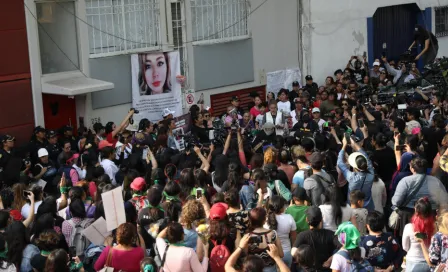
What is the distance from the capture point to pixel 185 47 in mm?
19672

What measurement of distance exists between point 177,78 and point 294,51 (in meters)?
4.72

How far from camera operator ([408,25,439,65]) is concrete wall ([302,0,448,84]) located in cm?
139

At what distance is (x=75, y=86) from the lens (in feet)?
54.7

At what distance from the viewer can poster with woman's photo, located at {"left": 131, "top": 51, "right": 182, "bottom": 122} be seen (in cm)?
1848

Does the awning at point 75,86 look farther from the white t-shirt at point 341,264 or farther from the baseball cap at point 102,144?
Result: the white t-shirt at point 341,264

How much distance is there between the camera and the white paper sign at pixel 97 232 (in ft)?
29.3

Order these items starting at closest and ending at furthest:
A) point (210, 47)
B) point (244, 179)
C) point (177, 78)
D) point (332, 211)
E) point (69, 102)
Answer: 1. point (332, 211)
2. point (244, 179)
3. point (69, 102)
4. point (177, 78)
5. point (210, 47)

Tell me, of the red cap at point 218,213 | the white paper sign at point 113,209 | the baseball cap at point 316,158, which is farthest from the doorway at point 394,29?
the red cap at point 218,213

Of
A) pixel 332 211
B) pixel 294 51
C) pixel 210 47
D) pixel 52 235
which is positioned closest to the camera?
pixel 52 235

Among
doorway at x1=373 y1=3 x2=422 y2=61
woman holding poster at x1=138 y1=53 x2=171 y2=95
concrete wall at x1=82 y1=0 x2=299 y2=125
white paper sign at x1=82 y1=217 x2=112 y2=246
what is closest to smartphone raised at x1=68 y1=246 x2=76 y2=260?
white paper sign at x1=82 y1=217 x2=112 y2=246

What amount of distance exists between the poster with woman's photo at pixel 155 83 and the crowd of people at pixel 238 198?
2.88m

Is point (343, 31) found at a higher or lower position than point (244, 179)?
higher

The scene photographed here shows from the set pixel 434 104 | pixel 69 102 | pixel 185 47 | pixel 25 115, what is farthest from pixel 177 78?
pixel 434 104

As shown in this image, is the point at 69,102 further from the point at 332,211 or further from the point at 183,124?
the point at 332,211
